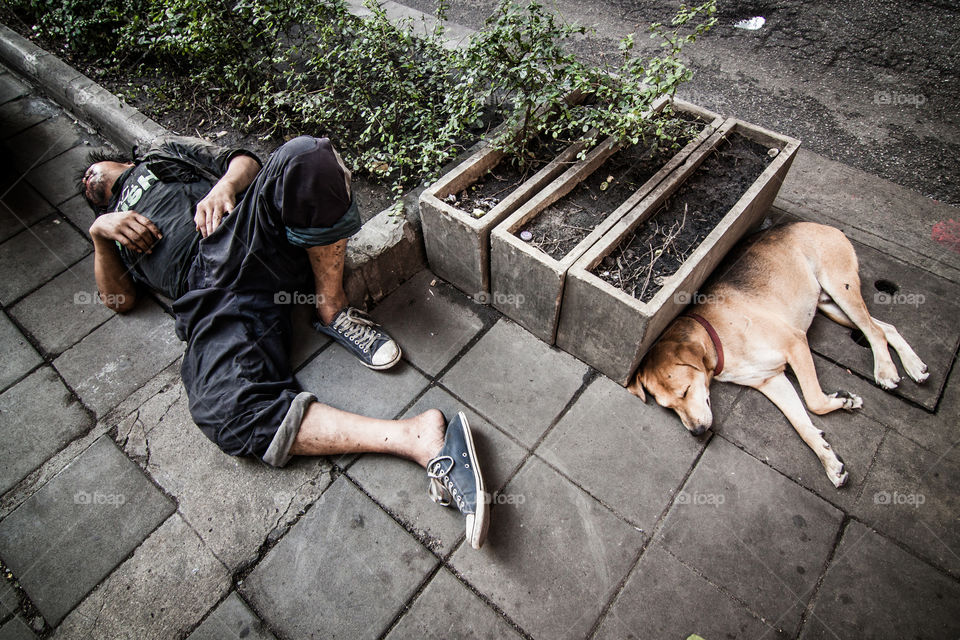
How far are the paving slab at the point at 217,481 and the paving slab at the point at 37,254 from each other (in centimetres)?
Result: 145

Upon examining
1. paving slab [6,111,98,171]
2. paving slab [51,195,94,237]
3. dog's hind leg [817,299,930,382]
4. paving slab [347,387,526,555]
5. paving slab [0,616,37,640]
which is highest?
paving slab [6,111,98,171]

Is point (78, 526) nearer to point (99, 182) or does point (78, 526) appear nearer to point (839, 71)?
point (99, 182)

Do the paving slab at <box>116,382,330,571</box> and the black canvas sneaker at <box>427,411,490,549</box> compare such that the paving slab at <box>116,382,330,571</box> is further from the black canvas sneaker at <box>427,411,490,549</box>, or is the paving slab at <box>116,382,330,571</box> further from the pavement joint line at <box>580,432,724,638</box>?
the pavement joint line at <box>580,432,724,638</box>

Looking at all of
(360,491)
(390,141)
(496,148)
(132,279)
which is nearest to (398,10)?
(390,141)

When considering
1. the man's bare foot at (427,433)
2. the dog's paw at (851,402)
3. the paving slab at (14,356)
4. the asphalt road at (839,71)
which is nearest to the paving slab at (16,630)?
the paving slab at (14,356)

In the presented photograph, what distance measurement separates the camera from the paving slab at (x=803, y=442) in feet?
7.70

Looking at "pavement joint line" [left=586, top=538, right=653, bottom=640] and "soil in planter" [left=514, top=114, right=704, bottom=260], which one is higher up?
"soil in planter" [left=514, top=114, right=704, bottom=260]

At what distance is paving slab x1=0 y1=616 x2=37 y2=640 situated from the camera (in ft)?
6.98

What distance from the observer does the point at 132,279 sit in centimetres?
308

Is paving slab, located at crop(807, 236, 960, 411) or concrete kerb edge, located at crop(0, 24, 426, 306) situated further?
concrete kerb edge, located at crop(0, 24, 426, 306)

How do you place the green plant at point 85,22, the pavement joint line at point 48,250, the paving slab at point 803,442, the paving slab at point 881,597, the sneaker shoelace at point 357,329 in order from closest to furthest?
the paving slab at point 881,597 < the paving slab at point 803,442 < the sneaker shoelace at point 357,329 < the pavement joint line at point 48,250 < the green plant at point 85,22

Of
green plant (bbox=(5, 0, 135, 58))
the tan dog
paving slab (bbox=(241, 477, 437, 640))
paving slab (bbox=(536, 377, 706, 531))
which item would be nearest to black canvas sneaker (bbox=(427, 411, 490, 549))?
paving slab (bbox=(241, 477, 437, 640))

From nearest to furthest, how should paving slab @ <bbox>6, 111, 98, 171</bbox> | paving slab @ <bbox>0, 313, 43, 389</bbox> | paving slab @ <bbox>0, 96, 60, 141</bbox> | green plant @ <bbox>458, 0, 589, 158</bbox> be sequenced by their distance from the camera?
green plant @ <bbox>458, 0, 589, 158</bbox>
paving slab @ <bbox>0, 313, 43, 389</bbox>
paving slab @ <bbox>6, 111, 98, 171</bbox>
paving slab @ <bbox>0, 96, 60, 141</bbox>

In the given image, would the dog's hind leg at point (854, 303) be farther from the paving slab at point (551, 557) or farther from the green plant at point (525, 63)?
the green plant at point (525, 63)
